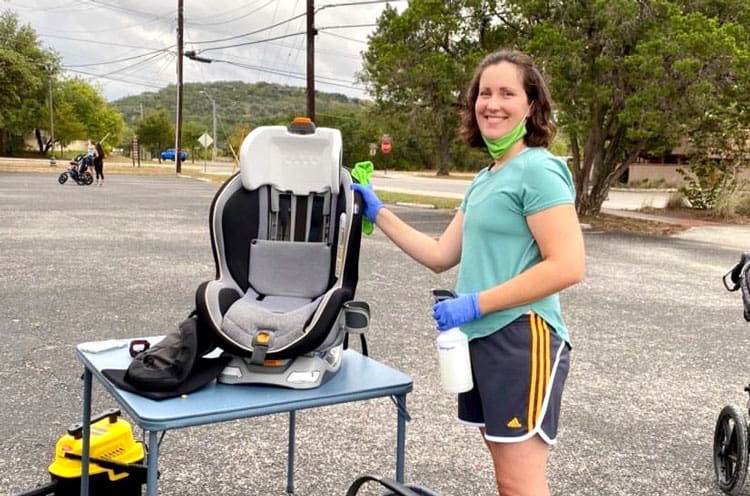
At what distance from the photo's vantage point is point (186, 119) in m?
104

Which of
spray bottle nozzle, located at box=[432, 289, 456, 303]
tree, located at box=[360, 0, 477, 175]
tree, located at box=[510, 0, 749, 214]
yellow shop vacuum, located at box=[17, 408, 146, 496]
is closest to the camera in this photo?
spray bottle nozzle, located at box=[432, 289, 456, 303]

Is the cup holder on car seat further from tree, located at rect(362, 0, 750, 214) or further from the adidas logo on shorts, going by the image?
tree, located at rect(362, 0, 750, 214)

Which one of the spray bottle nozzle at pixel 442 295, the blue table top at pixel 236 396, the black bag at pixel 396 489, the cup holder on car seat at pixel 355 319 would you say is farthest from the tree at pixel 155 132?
the black bag at pixel 396 489

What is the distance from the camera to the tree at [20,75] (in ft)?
118

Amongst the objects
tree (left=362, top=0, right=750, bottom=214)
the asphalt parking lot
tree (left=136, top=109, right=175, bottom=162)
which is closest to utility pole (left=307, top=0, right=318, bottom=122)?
tree (left=362, top=0, right=750, bottom=214)

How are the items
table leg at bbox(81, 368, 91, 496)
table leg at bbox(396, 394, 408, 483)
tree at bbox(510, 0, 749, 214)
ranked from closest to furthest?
table leg at bbox(396, 394, 408, 483) → table leg at bbox(81, 368, 91, 496) → tree at bbox(510, 0, 749, 214)

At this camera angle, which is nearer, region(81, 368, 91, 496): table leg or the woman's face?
the woman's face

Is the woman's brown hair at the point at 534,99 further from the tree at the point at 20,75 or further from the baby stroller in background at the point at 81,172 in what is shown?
the tree at the point at 20,75

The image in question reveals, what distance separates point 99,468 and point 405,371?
8.60ft

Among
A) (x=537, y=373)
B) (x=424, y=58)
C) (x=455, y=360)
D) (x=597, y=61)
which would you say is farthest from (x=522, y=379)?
(x=424, y=58)

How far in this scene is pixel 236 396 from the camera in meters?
2.07

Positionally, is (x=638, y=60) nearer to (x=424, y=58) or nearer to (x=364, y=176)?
(x=424, y=58)

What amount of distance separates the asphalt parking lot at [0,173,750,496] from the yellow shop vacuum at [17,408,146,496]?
0.54m

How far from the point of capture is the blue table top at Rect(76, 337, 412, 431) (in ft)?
6.18
